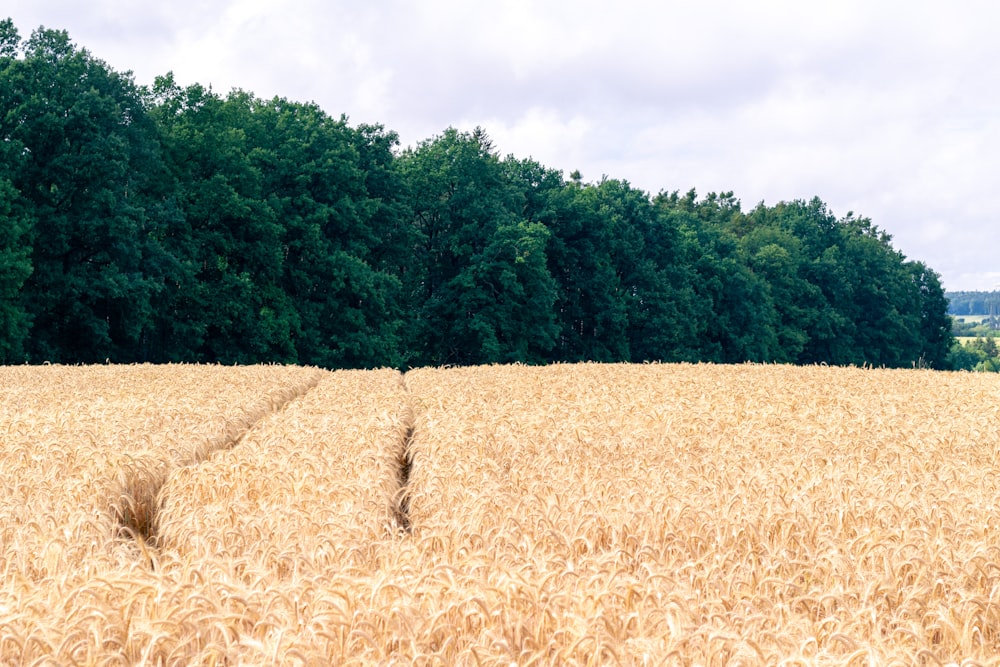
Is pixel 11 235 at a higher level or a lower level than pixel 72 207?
lower

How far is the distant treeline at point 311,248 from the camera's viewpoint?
38469mm

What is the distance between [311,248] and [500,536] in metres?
43.3

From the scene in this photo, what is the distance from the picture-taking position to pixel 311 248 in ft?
155

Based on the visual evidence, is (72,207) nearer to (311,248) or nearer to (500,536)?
(311,248)

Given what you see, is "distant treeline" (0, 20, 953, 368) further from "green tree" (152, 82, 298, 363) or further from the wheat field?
the wheat field

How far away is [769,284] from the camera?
73062 mm

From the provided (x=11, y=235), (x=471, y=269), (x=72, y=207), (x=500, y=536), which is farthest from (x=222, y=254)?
Result: (x=500, y=536)

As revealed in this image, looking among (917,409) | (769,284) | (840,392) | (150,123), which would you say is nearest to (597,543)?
(917,409)

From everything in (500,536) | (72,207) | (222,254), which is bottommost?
(500,536)

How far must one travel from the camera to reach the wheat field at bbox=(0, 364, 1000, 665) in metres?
3.67

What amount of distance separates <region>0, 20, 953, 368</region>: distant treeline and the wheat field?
96.0ft

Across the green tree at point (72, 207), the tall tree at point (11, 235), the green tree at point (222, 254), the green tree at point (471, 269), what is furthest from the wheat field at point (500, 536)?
the green tree at point (471, 269)

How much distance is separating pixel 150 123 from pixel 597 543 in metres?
42.8

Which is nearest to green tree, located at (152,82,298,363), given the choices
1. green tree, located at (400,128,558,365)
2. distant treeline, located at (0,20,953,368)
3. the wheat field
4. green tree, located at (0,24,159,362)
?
distant treeline, located at (0,20,953,368)
